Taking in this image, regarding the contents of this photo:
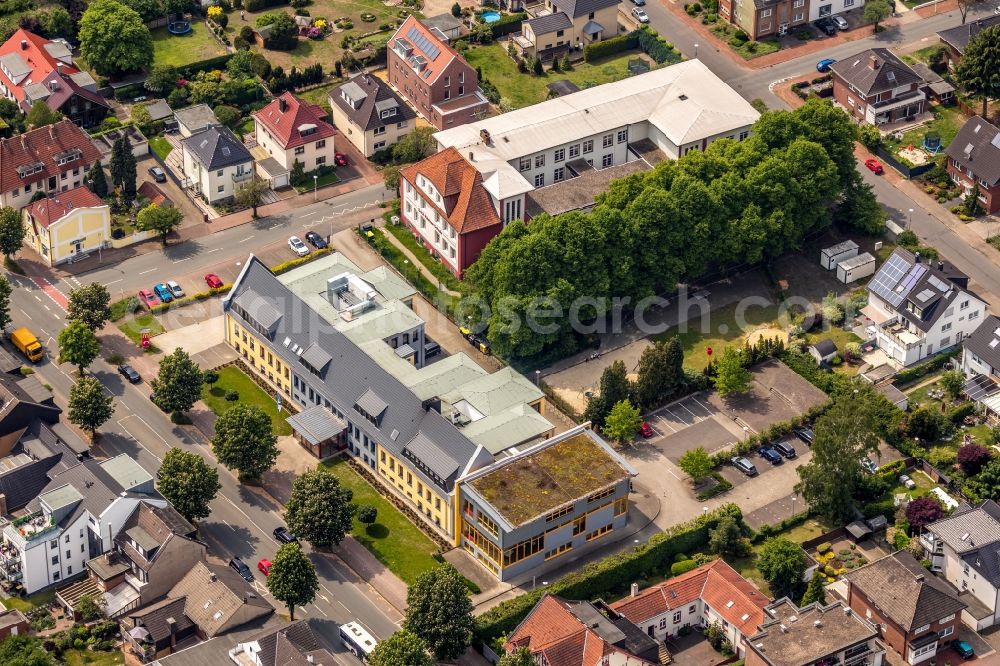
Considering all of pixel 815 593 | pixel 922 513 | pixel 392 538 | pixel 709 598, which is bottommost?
pixel 392 538

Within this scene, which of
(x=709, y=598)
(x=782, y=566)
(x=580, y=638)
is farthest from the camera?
(x=782, y=566)

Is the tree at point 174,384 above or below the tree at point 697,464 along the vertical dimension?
above

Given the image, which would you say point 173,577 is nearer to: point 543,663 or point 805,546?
point 543,663

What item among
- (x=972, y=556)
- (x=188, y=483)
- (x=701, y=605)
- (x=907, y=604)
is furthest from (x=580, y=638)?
(x=188, y=483)

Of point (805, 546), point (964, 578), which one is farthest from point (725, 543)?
point (964, 578)

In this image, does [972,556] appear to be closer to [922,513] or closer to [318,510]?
[922,513]

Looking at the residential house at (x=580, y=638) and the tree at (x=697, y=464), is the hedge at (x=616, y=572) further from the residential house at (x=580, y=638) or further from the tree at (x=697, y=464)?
the tree at (x=697, y=464)

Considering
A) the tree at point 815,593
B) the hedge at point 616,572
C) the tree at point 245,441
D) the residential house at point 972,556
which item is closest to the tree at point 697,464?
the hedge at point 616,572

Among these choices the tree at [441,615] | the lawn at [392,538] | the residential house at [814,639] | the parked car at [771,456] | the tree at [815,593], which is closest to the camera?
the residential house at [814,639]

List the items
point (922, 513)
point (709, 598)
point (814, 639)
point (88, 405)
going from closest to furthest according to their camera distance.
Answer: point (814, 639) < point (709, 598) < point (922, 513) < point (88, 405)
